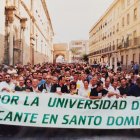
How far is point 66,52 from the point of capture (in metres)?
109

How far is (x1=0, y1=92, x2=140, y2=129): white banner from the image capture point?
7809 millimetres

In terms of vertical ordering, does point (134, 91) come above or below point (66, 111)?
above

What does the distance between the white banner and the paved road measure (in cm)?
20

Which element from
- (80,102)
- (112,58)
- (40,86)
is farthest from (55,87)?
(112,58)

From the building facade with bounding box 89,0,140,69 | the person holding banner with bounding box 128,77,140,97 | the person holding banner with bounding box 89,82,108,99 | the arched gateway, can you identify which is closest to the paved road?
the person holding banner with bounding box 89,82,108,99

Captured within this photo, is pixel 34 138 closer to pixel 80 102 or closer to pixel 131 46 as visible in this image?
pixel 80 102

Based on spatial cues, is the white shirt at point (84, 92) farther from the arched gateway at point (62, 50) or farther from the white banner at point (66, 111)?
the arched gateway at point (62, 50)

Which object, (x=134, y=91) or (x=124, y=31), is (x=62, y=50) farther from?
(x=134, y=91)

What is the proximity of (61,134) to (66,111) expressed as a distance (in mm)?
532

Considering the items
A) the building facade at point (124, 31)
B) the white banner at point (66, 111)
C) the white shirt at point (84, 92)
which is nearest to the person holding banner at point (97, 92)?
the white banner at point (66, 111)

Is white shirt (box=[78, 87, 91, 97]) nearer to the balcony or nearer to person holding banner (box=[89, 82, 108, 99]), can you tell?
person holding banner (box=[89, 82, 108, 99])

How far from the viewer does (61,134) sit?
7879 millimetres

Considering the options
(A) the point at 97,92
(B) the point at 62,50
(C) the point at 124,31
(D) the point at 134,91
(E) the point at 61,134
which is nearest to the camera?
(E) the point at 61,134

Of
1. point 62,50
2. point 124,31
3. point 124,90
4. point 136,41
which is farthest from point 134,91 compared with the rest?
point 62,50
